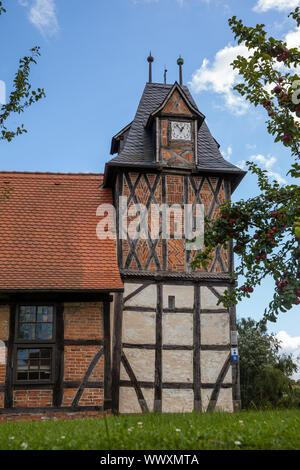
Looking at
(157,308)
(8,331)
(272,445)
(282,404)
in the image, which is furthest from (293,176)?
(282,404)

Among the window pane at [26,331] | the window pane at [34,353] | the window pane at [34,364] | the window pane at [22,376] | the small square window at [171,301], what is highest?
the small square window at [171,301]

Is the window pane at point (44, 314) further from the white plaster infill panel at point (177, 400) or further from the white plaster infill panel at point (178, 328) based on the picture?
the white plaster infill panel at point (177, 400)

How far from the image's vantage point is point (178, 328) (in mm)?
13695

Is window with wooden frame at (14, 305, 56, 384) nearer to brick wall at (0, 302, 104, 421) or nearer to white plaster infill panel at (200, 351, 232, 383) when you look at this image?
brick wall at (0, 302, 104, 421)

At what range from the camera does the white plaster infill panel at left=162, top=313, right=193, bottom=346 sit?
13.6 m

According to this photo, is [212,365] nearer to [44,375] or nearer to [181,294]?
[181,294]

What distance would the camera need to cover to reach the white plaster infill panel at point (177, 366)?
13273 mm

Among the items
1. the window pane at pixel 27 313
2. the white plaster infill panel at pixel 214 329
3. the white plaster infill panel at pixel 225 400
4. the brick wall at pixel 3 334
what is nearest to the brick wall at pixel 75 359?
the brick wall at pixel 3 334

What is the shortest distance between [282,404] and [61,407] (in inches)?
284

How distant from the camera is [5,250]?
1347 centimetres

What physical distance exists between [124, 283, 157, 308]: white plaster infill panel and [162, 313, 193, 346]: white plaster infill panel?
0.53 metres

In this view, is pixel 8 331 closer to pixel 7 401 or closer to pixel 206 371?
pixel 7 401

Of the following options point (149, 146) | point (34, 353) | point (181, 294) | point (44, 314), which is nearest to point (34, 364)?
point (34, 353)

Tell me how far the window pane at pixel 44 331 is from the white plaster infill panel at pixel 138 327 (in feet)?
6.79
